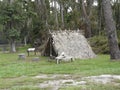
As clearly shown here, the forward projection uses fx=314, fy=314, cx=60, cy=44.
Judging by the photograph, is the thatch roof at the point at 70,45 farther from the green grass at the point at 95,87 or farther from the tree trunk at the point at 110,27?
the green grass at the point at 95,87

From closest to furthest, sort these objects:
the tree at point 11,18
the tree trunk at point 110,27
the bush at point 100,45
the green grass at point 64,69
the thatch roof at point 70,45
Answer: the green grass at point 64,69 → the tree trunk at point 110,27 → the thatch roof at point 70,45 → the bush at point 100,45 → the tree at point 11,18

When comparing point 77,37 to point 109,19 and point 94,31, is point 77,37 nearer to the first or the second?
point 109,19

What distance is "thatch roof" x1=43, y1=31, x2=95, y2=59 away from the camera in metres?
21.0

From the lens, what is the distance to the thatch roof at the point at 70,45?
21016mm

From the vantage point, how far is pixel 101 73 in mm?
12008

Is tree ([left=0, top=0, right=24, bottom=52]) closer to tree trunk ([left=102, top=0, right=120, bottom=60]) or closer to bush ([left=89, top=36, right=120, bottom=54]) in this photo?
bush ([left=89, top=36, right=120, bottom=54])

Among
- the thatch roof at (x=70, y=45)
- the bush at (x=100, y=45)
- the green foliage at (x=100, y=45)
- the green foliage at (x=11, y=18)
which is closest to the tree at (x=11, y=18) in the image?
the green foliage at (x=11, y=18)

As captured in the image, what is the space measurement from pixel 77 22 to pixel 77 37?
60.0 ft

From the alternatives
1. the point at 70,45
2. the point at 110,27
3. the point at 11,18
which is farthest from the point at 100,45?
the point at 11,18

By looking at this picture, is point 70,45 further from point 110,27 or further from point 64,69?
point 64,69

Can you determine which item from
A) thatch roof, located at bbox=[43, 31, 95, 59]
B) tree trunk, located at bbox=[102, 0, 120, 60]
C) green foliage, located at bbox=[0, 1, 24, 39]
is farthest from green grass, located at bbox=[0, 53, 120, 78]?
green foliage, located at bbox=[0, 1, 24, 39]

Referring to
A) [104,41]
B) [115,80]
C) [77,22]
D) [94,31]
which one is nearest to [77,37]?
[104,41]

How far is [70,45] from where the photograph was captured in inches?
852

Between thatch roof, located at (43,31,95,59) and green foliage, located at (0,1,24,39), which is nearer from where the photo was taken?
thatch roof, located at (43,31,95,59)
